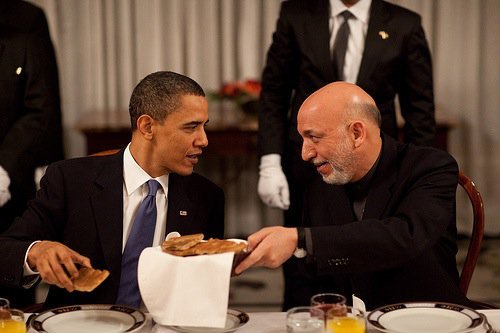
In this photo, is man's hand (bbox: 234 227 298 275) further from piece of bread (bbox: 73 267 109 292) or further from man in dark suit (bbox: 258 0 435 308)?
man in dark suit (bbox: 258 0 435 308)

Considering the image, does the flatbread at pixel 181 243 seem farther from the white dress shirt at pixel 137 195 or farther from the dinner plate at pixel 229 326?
the white dress shirt at pixel 137 195

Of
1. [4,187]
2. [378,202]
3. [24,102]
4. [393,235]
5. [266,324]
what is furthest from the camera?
[24,102]

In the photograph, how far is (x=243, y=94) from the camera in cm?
541

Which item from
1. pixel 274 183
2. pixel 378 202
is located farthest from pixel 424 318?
pixel 274 183

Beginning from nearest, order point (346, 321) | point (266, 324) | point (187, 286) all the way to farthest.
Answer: point (346, 321), point (187, 286), point (266, 324)

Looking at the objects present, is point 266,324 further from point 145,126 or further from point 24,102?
point 24,102

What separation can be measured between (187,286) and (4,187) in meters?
1.39

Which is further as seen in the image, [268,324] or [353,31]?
[353,31]

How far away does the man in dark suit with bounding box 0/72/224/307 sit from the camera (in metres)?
2.75

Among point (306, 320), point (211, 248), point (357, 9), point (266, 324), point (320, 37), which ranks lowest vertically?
point (266, 324)

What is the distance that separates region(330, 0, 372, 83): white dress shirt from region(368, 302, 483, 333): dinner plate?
162 centimetres

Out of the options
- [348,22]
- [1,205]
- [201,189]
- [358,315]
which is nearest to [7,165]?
[1,205]

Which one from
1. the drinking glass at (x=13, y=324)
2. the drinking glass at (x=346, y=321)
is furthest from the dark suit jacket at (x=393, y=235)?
the drinking glass at (x=13, y=324)

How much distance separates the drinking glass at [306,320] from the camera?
211cm
